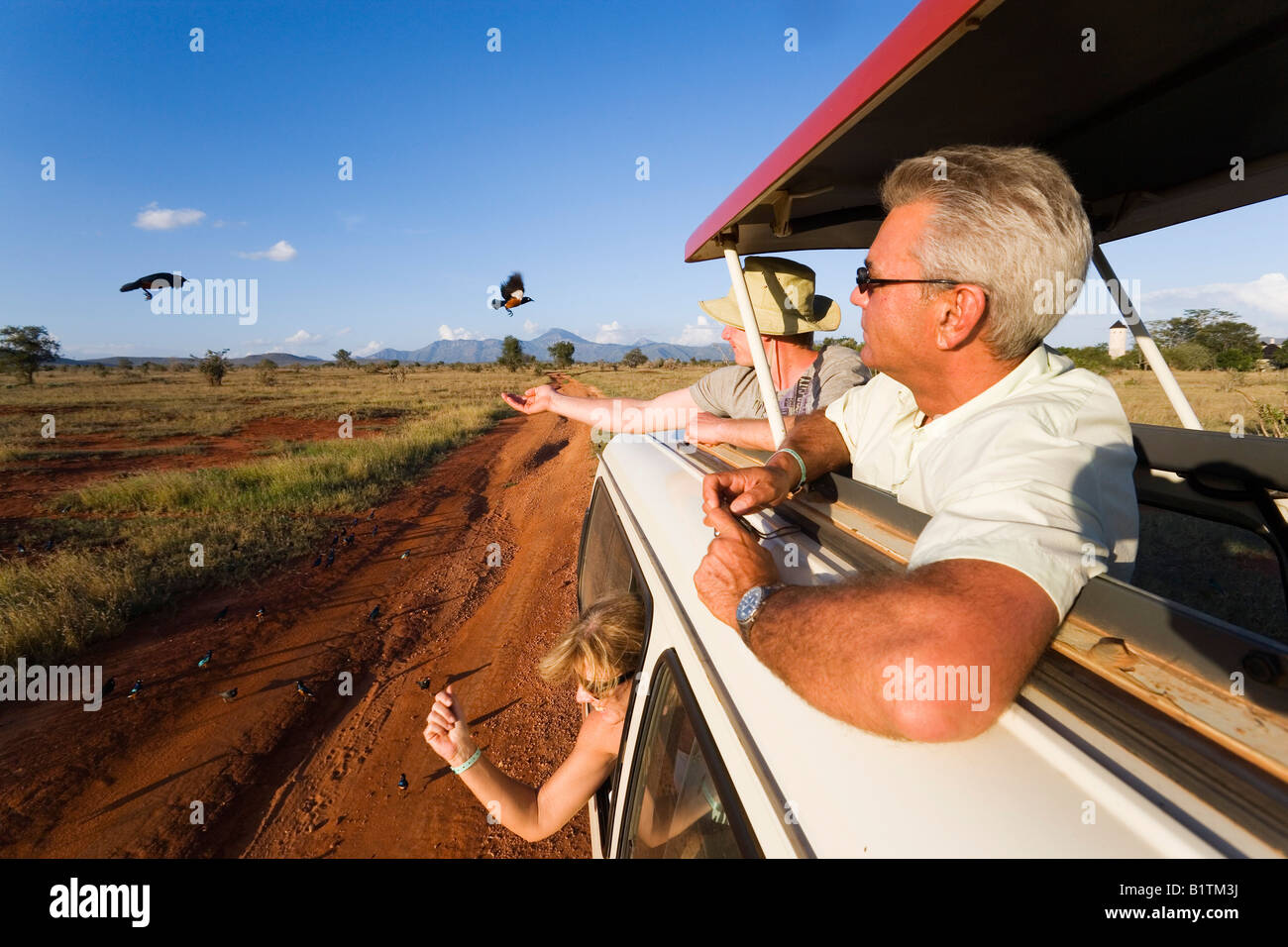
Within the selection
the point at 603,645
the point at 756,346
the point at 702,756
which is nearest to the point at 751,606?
the point at 702,756

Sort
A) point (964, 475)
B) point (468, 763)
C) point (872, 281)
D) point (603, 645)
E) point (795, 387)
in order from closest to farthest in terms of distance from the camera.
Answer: point (964, 475), point (872, 281), point (603, 645), point (468, 763), point (795, 387)

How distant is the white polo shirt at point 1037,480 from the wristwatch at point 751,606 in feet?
0.87

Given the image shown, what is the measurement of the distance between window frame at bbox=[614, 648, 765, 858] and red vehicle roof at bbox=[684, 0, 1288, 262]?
1.16 metres

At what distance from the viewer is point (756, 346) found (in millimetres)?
2209

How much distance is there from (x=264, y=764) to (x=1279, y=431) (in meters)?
7.96

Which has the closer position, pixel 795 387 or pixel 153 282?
pixel 795 387

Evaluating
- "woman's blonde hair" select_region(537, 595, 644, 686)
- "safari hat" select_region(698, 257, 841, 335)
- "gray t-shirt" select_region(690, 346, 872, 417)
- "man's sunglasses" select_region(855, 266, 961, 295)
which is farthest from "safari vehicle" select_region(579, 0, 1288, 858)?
"gray t-shirt" select_region(690, 346, 872, 417)

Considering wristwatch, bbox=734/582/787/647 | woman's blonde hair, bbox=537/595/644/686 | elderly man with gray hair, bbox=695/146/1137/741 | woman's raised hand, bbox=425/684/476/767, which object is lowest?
woman's raised hand, bbox=425/684/476/767

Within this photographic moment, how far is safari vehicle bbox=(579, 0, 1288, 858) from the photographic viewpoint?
0.72 m

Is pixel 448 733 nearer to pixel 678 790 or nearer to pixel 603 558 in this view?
pixel 603 558

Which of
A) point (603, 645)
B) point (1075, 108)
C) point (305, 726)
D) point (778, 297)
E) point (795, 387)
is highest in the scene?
point (1075, 108)

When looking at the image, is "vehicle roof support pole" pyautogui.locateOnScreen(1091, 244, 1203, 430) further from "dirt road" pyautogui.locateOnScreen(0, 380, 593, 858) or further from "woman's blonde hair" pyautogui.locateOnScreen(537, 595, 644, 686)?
"dirt road" pyautogui.locateOnScreen(0, 380, 593, 858)

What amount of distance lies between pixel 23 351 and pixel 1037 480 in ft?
200
